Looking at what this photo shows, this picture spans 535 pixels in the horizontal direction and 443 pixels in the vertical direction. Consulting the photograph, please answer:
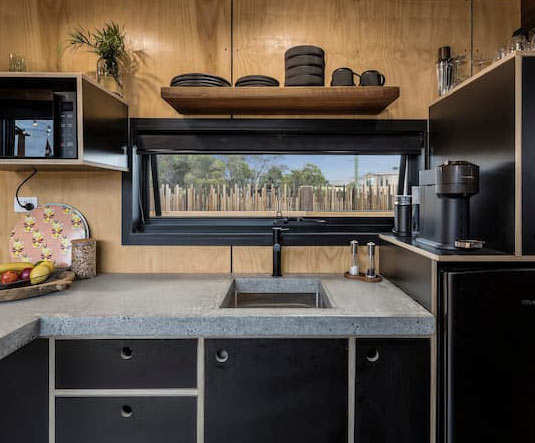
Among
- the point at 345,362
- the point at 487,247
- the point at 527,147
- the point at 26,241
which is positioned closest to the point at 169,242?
the point at 26,241

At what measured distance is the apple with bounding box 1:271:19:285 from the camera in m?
1.48

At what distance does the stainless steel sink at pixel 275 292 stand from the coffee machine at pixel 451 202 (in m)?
0.68

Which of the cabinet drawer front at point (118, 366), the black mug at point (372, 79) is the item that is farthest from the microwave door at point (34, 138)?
the black mug at point (372, 79)

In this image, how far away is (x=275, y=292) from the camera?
75.8 inches

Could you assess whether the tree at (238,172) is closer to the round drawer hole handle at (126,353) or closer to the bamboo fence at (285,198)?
the bamboo fence at (285,198)

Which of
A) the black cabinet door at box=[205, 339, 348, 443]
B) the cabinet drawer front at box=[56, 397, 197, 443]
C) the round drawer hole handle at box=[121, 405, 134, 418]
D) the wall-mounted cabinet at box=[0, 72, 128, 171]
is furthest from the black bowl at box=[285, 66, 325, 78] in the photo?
the round drawer hole handle at box=[121, 405, 134, 418]

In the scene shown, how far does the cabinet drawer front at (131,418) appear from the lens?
1305 millimetres

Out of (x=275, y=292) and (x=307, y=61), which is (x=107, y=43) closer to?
(x=307, y=61)

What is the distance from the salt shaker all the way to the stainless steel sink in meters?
0.75

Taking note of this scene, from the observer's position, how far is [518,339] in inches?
48.3

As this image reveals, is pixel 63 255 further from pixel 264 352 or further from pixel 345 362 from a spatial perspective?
pixel 345 362

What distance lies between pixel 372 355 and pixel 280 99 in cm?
120

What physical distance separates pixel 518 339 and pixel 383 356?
45 cm

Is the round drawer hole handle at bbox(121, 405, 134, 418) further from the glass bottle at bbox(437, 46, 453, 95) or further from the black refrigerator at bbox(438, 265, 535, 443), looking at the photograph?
the glass bottle at bbox(437, 46, 453, 95)
